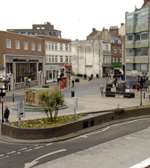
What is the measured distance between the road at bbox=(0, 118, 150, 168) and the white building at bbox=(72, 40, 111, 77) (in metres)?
73.4

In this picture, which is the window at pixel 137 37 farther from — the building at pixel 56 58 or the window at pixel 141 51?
the building at pixel 56 58

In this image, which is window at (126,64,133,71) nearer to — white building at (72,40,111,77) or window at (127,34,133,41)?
window at (127,34,133,41)

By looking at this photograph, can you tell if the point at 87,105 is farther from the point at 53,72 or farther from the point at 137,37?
the point at 53,72

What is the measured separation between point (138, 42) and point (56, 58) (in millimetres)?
18813

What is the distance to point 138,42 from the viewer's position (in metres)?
75.6

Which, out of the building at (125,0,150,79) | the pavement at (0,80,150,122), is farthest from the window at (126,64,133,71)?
the pavement at (0,80,150,122)

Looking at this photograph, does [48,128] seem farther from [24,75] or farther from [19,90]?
[24,75]

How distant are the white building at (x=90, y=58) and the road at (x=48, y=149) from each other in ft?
241

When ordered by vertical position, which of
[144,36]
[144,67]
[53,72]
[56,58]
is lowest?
[53,72]

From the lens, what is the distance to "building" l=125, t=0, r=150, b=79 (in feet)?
239

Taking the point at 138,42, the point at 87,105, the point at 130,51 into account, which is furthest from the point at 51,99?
the point at 130,51

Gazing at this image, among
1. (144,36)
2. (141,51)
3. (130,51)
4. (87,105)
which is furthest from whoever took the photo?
(130,51)

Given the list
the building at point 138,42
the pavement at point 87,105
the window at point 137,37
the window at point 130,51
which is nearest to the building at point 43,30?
the window at point 130,51

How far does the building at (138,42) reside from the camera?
72.9 m
